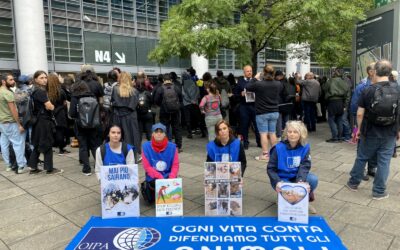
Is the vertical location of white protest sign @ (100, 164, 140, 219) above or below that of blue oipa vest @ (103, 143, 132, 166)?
below

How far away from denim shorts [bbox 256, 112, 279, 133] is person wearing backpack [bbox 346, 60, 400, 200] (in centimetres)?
212

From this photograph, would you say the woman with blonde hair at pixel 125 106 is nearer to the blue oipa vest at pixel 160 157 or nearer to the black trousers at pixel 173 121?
the black trousers at pixel 173 121

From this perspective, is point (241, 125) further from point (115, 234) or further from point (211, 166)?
point (115, 234)

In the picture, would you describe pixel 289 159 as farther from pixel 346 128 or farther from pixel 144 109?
pixel 346 128

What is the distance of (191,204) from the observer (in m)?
4.36

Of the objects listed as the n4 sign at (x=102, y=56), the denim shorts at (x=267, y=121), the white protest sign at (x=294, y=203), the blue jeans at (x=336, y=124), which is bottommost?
Answer: the white protest sign at (x=294, y=203)

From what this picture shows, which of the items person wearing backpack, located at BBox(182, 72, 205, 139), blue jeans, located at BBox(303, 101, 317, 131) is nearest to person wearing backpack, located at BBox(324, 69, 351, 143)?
blue jeans, located at BBox(303, 101, 317, 131)

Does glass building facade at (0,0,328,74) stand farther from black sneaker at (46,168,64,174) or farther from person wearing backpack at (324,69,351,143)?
black sneaker at (46,168,64,174)

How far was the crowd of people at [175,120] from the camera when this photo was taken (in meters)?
4.16

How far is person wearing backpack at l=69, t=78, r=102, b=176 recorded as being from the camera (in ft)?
18.3

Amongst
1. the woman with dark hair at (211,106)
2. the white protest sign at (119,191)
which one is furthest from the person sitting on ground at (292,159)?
the woman with dark hair at (211,106)

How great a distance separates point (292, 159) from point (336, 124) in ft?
17.3

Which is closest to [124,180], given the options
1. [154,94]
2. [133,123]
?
[133,123]

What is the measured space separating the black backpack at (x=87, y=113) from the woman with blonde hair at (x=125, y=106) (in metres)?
0.53
